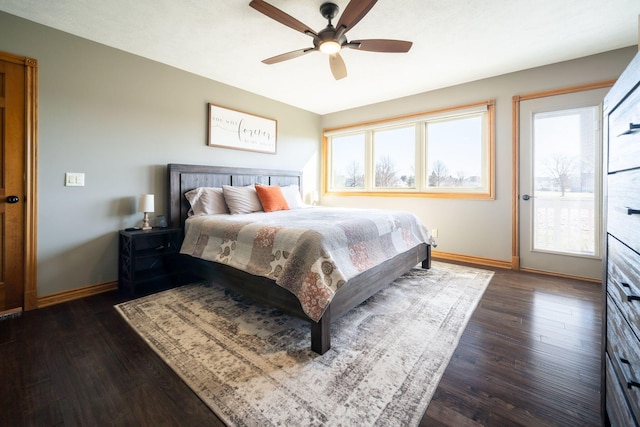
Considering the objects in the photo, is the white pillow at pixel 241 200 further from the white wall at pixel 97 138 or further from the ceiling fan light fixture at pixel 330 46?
the ceiling fan light fixture at pixel 330 46

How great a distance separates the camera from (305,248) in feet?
6.01

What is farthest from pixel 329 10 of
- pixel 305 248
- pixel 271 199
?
pixel 271 199

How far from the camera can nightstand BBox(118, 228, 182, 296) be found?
8.76 ft

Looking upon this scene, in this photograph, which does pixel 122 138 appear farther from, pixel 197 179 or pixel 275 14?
pixel 275 14

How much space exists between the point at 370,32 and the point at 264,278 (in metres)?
2.41

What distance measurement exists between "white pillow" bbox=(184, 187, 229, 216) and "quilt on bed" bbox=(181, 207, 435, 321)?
0.35 meters

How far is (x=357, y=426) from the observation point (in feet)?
3.86

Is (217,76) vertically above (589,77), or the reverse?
(217,76)

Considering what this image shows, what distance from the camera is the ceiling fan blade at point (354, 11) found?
5.98 feet

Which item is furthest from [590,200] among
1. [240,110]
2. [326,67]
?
[240,110]

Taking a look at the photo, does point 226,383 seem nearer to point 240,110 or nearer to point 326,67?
point 326,67

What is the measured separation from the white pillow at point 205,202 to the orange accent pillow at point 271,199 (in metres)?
0.46

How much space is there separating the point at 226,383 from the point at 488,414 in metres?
1.27

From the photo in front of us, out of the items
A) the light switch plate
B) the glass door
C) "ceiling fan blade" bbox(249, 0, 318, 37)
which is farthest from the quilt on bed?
the glass door
